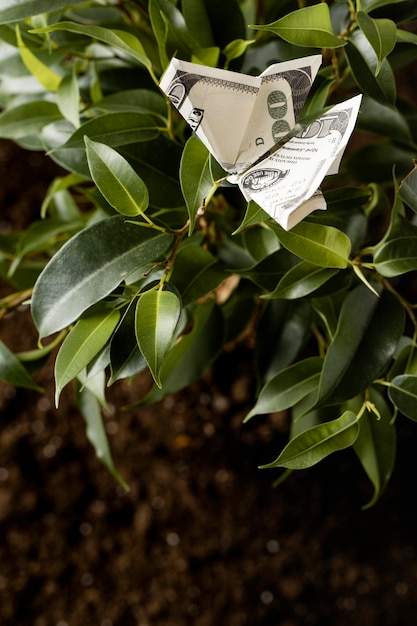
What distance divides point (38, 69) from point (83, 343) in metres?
0.33

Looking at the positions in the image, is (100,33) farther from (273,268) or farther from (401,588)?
(401,588)

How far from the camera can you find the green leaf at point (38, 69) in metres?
0.70

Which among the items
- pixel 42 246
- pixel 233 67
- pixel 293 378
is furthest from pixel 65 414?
pixel 233 67

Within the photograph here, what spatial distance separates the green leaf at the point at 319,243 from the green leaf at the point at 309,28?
148mm

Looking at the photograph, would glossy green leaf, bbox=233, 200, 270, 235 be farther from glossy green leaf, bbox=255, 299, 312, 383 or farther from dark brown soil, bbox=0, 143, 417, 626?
dark brown soil, bbox=0, 143, 417, 626

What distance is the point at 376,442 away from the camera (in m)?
0.75

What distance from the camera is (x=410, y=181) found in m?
0.59

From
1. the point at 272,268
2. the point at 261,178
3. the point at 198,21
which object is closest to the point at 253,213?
the point at 261,178

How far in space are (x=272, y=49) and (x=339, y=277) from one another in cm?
27

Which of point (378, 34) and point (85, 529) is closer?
point (378, 34)

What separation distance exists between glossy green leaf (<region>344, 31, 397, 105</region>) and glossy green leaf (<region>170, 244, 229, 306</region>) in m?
0.22

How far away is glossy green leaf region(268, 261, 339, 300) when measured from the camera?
624mm

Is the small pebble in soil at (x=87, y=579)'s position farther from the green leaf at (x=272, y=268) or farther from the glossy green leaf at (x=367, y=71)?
the glossy green leaf at (x=367, y=71)

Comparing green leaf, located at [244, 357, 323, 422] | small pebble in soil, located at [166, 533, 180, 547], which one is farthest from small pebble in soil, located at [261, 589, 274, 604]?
green leaf, located at [244, 357, 323, 422]
